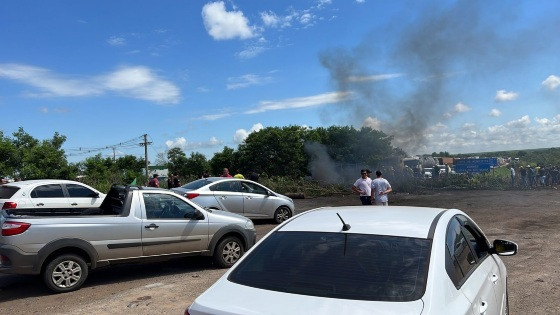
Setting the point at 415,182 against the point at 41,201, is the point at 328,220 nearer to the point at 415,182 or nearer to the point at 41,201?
the point at 41,201

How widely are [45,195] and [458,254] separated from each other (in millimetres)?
11544

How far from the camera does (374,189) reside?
12336 mm

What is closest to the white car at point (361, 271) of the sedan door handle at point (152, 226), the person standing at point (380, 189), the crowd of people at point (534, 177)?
the sedan door handle at point (152, 226)

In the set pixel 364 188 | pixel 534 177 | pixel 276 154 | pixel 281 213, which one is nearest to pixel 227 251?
pixel 364 188

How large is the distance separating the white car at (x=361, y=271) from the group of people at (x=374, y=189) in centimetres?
862

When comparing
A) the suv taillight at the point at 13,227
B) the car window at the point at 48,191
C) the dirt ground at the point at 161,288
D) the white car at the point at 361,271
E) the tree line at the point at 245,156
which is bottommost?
the dirt ground at the point at 161,288

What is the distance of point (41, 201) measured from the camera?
11781 millimetres

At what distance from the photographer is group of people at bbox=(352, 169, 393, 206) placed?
12.2 metres

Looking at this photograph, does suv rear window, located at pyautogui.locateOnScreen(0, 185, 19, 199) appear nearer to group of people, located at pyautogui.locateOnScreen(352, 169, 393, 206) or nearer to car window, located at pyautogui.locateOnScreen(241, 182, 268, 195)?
car window, located at pyautogui.locateOnScreen(241, 182, 268, 195)

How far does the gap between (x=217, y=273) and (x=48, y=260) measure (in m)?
2.57

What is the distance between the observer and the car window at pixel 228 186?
1296cm

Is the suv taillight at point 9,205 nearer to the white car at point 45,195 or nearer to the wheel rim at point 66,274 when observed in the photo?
the white car at point 45,195

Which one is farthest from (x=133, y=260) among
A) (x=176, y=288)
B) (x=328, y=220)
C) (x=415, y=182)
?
(x=415, y=182)

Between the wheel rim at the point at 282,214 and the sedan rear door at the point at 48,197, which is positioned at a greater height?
the sedan rear door at the point at 48,197
